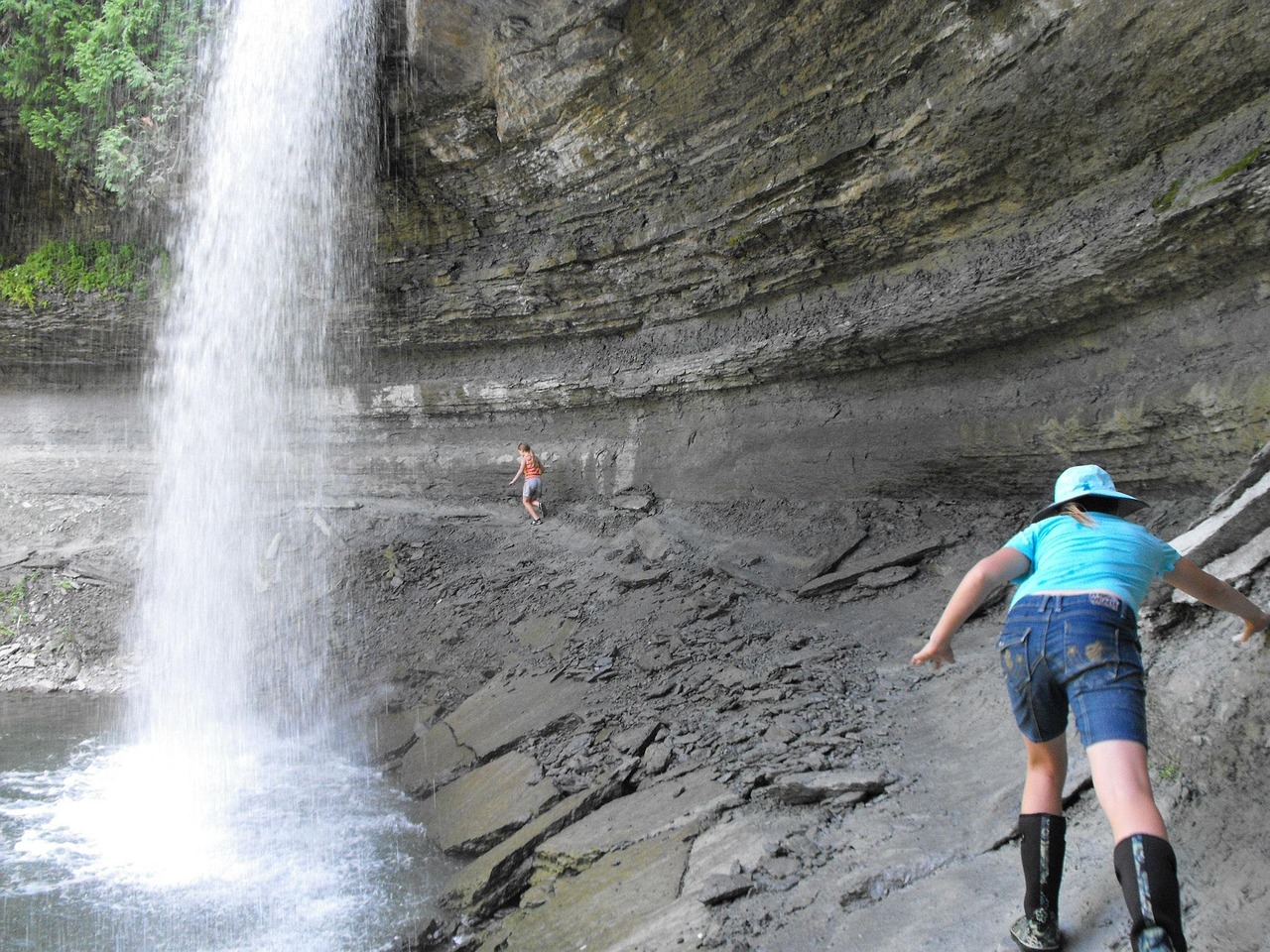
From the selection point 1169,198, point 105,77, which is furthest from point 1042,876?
point 105,77

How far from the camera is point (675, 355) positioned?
888 centimetres

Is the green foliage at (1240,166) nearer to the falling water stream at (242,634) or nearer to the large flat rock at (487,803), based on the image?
the large flat rock at (487,803)

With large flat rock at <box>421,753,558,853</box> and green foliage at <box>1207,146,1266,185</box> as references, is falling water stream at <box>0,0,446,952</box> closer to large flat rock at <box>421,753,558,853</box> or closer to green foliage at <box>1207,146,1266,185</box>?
large flat rock at <box>421,753,558,853</box>

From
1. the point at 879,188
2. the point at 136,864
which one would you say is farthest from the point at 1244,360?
the point at 136,864

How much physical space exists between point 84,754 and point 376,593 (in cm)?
294

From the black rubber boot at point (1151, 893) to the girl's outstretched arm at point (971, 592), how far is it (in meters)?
0.62

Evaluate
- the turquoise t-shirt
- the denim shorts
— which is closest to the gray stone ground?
the denim shorts

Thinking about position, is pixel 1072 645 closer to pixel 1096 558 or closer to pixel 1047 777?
pixel 1096 558

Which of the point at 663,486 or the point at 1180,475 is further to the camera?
the point at 663,486

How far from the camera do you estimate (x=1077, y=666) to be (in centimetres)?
228

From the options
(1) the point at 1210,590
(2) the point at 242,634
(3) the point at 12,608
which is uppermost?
(1) the point at 1210,590

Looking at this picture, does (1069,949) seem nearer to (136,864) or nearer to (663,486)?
Answer: (136,864)

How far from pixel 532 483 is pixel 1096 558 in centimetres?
760

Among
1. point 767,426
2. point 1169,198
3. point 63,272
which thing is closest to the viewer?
point 1169,198
